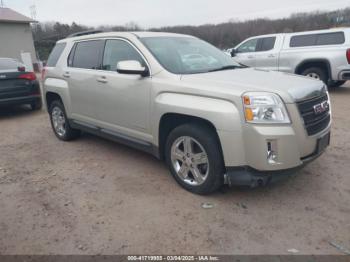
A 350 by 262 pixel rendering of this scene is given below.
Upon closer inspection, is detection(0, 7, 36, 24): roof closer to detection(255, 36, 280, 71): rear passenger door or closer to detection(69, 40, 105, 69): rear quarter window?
detection(255, 36, 280, 71): rear passenger door

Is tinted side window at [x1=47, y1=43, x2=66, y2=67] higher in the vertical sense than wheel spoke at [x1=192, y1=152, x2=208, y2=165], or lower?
higher

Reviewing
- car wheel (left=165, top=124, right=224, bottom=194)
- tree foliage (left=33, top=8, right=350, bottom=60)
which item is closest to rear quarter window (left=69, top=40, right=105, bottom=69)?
car wheel (left=165, top=124, right=224, bottom=194)

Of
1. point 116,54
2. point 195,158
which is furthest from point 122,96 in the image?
point 195,158

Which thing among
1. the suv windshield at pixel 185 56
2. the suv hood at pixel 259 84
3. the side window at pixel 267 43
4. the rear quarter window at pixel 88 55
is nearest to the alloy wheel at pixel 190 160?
the suv hood at pixel 259 84

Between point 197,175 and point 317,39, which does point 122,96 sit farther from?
point 317,39

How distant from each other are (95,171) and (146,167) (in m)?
0.72

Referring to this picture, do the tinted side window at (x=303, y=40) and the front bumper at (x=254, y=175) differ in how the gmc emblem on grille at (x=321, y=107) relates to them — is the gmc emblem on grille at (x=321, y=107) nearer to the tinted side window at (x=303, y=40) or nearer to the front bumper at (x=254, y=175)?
the front bumper at (x=254, y=175)

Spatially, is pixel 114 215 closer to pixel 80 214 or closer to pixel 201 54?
pixel 80 214

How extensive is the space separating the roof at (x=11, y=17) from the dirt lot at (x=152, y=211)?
2088 cm

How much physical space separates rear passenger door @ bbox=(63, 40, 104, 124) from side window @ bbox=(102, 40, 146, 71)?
15cm

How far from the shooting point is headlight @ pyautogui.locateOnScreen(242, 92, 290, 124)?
2875 mm

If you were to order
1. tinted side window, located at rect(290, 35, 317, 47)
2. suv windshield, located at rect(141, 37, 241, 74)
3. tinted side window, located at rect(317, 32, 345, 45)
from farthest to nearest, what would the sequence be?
1. tinted side window, located at rect(290, 35, 317, 47)
2. tinted side window, located at rect(317, 32, 345, 45)
3. suv windshield, located at rect(141, 37, 241, 74)

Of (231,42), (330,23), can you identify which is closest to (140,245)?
(231,42)

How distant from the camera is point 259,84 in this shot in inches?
122
